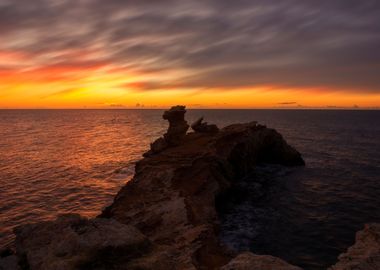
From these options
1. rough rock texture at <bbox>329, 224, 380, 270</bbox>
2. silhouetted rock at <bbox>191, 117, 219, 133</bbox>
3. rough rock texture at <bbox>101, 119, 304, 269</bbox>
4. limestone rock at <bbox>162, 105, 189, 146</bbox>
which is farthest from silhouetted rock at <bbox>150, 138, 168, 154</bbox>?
rough rock texture at <bbox>329, 224, 380, 270</bbox>

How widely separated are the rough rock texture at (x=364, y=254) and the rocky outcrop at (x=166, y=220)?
9.18 feet

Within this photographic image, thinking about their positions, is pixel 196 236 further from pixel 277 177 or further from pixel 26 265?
pixel 277 177

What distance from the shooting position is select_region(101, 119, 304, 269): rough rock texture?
61.3 feet

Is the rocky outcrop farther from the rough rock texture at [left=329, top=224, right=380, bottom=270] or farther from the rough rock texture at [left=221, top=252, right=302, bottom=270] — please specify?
the rough rock texture at [left=329, top=224, right=380, bottom=270]

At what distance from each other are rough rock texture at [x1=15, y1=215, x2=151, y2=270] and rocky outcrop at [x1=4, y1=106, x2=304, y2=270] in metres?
0.04

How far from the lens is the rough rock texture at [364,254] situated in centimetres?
1194

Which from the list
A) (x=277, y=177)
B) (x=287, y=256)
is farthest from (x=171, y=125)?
(x=287, y=256)

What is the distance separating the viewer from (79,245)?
13.7 meters

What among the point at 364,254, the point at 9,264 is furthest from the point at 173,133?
the point at 364,254

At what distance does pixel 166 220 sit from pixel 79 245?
32.3 feet

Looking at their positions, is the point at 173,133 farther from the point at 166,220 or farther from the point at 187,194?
the point at 166,220

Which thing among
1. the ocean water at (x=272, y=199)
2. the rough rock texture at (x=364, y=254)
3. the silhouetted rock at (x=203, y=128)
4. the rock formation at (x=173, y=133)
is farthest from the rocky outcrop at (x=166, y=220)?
the ocean water at (x=272, y=199)

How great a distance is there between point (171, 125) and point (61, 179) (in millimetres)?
17731

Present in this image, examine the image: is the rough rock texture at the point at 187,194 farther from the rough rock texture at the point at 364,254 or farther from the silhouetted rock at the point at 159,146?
the rough rock texture at the point at 364,254
